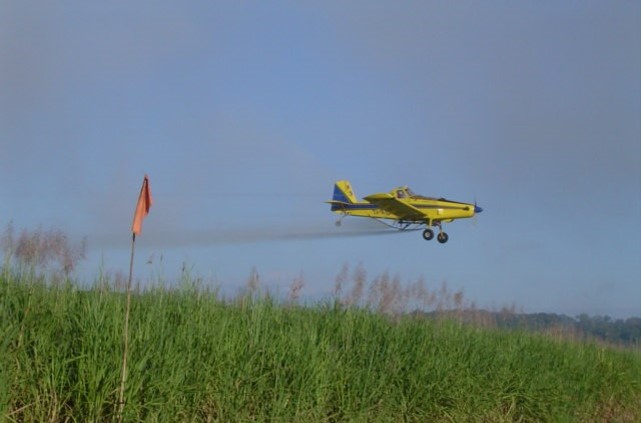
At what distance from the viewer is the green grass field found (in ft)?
18.7

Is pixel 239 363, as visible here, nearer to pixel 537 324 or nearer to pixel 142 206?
pixel 142 206

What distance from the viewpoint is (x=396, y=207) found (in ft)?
57.2

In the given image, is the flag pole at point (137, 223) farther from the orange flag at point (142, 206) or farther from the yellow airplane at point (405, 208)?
the yellow airplane at point (405, 208)

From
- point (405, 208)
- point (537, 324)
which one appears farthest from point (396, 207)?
point (537, 324)

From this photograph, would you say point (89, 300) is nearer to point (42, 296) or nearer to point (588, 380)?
point (42, 296)

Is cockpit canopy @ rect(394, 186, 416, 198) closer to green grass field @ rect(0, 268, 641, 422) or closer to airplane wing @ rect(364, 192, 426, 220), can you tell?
airplane wing @ rect(364, 192, 426, 220)

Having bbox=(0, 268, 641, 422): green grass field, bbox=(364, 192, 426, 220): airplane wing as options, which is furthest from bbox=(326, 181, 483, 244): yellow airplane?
bbox=(0, 268, 641, 422): green grass field

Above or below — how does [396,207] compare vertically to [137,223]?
above

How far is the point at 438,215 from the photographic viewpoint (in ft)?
54.2

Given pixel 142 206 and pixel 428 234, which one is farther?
pixel 428 234

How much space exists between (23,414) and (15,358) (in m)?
0.37

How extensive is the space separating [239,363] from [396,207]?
35.9 ft

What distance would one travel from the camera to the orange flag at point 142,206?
5.48m

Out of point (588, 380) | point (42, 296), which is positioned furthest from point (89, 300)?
point (588, 380)
